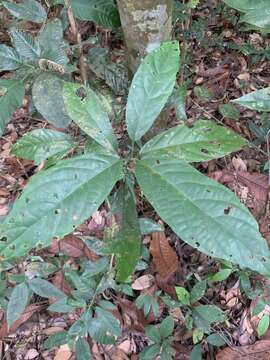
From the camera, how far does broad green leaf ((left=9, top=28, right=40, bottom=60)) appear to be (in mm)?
1042

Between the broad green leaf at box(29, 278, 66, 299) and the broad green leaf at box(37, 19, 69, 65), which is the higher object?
the broad green leaf at box(37, 19, 69, 65)

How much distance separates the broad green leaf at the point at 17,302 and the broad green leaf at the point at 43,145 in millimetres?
440

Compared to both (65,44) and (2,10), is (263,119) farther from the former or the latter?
(2,10)

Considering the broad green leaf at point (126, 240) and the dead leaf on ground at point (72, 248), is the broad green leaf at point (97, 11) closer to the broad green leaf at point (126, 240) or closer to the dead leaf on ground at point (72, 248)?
the broad green leaf at point (126, 240)

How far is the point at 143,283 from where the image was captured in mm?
1439

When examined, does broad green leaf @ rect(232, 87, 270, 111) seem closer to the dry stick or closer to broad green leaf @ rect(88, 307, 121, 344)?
the dry stick

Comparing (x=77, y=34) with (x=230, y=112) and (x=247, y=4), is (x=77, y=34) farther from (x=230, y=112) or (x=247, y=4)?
(x=230, y=112)

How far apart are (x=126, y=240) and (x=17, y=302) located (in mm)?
583

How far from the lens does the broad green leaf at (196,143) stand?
0.79m

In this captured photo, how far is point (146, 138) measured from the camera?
52.4 inches

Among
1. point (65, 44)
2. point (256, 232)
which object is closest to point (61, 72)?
point (65, 44)

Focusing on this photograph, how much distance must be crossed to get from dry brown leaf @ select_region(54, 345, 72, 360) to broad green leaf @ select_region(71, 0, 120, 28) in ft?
3.26

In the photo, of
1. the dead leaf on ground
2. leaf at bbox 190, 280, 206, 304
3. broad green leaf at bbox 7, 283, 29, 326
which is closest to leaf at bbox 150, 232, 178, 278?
leaf at bbox 190, 280, 206, 304

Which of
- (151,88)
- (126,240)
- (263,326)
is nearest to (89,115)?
(151,88)
